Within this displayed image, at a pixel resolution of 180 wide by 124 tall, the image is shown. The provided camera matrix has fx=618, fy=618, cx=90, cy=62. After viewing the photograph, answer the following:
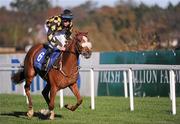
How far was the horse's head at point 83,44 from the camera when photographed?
1255cm

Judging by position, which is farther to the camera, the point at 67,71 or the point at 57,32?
the point at 57,32

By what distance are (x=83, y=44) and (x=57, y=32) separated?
121 cm

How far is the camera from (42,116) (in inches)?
539

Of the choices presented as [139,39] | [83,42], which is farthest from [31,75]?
[139,39]

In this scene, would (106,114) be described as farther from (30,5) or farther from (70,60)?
(30,5)

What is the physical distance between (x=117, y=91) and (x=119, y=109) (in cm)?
694

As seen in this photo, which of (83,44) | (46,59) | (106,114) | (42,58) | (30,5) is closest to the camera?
(83,44)

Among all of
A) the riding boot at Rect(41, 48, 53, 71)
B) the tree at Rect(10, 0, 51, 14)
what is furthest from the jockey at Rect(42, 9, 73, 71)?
the tree at Rect(10, 0, 51, 14)

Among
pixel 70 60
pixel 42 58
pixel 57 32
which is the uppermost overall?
pixel 57 32

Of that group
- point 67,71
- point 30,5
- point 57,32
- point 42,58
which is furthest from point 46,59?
point 30,5

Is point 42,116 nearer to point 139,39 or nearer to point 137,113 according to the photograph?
point 137,113

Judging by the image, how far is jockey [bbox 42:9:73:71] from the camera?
13500mm

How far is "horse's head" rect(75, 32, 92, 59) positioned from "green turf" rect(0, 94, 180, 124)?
1394mm

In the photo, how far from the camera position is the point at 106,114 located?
14141mm
